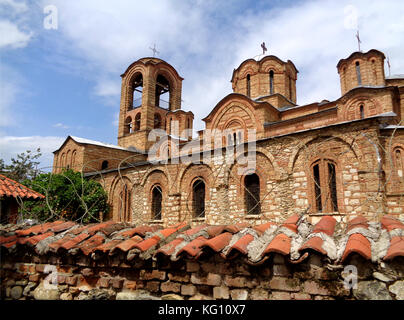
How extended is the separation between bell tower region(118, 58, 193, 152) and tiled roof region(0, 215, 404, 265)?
748 inches

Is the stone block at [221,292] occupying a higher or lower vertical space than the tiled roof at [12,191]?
lower

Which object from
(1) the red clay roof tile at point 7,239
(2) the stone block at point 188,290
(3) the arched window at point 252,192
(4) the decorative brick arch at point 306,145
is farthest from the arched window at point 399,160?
(1) the red clay roof tile at point 7,239

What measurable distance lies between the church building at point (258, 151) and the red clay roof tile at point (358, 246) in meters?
0.83

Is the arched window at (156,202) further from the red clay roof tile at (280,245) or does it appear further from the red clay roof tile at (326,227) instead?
the red clay roof tile at (280,245)

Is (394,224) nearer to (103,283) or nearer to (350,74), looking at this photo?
(103,283)

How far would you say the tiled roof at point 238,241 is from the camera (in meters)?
1.96

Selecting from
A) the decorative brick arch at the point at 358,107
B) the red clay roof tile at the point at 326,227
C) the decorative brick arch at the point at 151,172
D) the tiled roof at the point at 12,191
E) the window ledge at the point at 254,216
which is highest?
the decorative brick arch at the point at 358,107

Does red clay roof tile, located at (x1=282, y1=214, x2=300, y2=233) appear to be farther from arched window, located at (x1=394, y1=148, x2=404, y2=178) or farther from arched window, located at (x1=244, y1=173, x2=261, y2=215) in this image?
arched window, located at (x1=394, y1=148, x2=404, y2=178)

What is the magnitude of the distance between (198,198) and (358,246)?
8891mm

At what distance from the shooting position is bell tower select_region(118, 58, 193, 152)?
882 inches

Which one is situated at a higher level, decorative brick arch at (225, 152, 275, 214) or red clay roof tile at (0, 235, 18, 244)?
decorative brick arch at (225, 152, 275, 214)

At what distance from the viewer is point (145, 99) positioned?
22.6 metres

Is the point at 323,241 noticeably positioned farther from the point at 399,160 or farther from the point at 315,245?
the point at 399,160

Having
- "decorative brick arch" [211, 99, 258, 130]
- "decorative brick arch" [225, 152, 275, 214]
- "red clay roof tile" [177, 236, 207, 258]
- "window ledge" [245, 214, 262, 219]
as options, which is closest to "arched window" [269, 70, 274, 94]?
"decorative brick arch" [211, 99, 258, 130]
